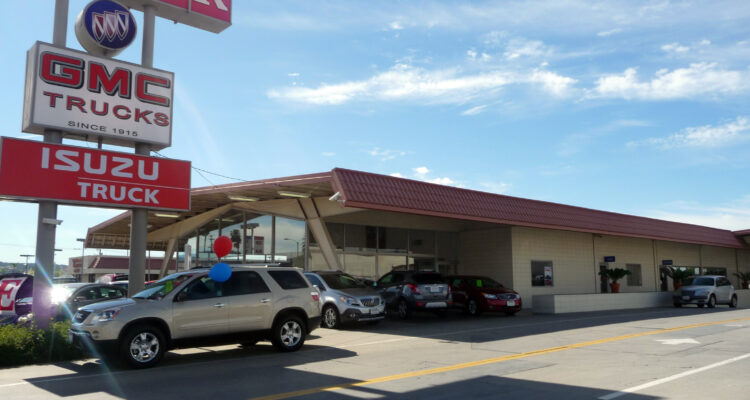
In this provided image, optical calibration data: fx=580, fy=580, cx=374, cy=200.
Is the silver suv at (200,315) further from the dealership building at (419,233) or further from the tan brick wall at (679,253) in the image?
the tan brick wall at (679,253)

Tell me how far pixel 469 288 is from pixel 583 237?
37.7ft

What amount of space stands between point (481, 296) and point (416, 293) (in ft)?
11.7

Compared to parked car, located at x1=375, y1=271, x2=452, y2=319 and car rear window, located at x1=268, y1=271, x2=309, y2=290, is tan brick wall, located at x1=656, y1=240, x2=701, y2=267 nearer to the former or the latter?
parked car, located at x1=375, y1=271, x2=452, y2=319

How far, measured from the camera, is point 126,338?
1003 cm

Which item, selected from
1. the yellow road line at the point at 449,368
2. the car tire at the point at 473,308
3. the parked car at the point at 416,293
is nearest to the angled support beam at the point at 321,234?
the parked car at the point at 416,293

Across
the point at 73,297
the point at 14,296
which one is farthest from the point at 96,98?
the point at 14,296

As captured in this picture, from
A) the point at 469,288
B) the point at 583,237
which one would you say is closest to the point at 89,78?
the point at 469,288

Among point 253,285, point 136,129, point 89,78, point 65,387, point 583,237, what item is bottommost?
point 65,387

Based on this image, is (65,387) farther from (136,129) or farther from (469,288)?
(469,288)

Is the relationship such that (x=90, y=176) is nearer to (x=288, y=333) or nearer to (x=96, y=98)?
(x=96, y=98)

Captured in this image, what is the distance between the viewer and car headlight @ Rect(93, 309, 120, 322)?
10047mm

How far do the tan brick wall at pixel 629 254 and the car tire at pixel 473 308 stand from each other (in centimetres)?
1232

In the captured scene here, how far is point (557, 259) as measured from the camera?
93.8 feet

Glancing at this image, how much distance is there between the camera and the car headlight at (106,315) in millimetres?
10047
